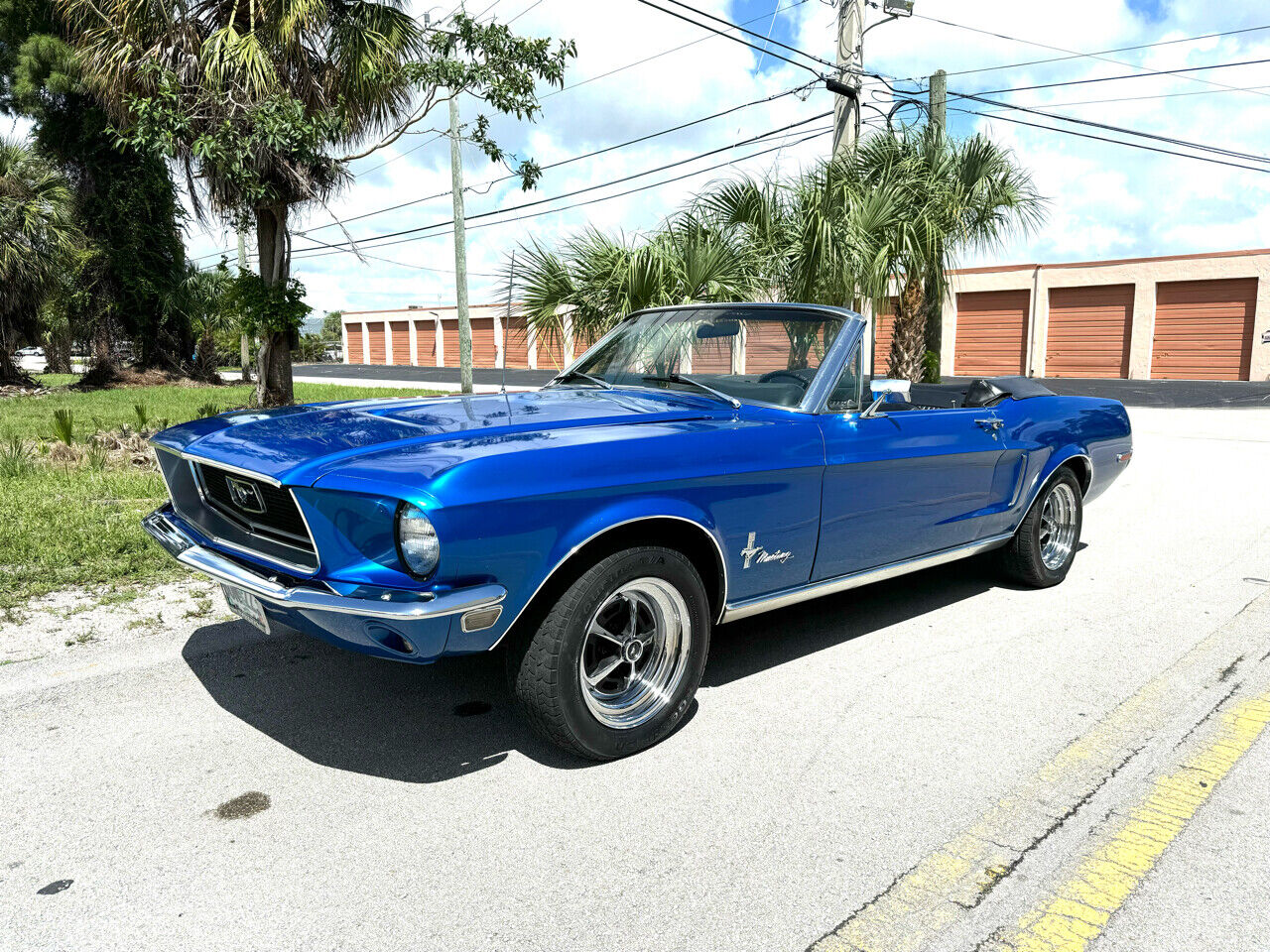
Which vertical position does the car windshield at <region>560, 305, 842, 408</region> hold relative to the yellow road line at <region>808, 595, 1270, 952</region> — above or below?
above

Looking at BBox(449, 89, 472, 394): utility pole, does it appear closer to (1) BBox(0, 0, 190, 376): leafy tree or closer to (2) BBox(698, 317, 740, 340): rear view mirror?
(1) BBox(0, 0, 190, 376): leafy tree

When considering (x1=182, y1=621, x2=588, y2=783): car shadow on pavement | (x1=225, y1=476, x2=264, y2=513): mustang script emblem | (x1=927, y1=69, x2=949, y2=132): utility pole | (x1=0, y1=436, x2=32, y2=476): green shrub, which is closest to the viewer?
(x1=225, y1=476, x2=264, y2=513): mustang script emblem

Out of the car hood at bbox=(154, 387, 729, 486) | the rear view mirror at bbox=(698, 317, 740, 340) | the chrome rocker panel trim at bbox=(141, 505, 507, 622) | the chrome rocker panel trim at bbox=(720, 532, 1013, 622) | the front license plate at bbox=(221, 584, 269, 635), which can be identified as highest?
the rear view mirror at bbox=(698, 317, 740, 340)

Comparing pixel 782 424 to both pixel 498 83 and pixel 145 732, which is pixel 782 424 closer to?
pixel 145 732

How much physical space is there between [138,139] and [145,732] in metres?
6.71

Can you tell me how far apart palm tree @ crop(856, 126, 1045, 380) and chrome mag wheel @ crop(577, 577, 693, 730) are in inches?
310

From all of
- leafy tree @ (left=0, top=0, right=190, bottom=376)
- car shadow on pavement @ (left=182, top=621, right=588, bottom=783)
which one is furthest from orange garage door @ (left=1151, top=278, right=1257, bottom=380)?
car shadow on pavement @ (left=182, top=621, right=588, bottom=783)

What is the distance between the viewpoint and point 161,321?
75.3 ft

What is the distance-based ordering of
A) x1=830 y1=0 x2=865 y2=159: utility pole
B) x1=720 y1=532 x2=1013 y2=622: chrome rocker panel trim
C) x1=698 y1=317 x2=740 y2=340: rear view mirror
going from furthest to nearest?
1. x1=830 y1=0 x2=865 y2=159: utility pole
2. x1=698 y1=317 x2=740 y2=340: rear view mirror
3. x1=720 y1=532 x2=1013 y2=622: chrome rocker panel trim

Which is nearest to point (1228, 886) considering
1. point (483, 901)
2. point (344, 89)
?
point (483, 901)

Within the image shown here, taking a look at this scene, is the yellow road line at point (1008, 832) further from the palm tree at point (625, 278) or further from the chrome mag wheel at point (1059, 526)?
the palm tree at point (625, 278)

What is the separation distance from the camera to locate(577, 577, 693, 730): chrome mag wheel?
3.11 metres

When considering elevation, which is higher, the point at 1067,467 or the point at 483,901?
the point at 1067,467

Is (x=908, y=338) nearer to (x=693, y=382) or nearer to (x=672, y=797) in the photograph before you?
(x=693, y=382)
